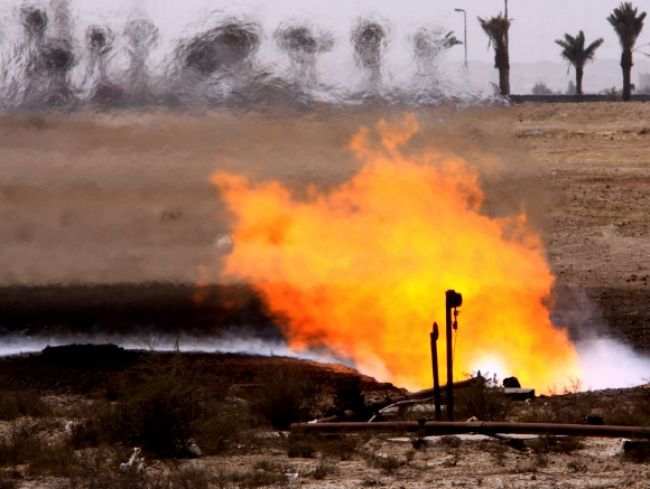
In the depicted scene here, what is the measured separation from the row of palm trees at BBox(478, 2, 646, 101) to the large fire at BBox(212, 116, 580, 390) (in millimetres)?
6633

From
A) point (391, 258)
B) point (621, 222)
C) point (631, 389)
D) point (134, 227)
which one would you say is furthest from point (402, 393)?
point (621, 222)

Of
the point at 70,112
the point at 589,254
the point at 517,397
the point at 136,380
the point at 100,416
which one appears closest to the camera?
the point at 100,416

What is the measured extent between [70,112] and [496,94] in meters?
8.64

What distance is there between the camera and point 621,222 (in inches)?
1978

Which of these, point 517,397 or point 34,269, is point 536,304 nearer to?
point 517,397

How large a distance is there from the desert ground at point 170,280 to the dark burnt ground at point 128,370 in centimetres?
8

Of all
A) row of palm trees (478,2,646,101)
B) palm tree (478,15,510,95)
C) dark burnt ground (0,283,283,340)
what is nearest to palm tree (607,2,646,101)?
row of palm trees (478,2,646,101)

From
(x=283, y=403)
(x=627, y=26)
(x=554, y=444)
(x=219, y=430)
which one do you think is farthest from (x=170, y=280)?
(x=627, y=26)

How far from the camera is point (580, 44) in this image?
303ft

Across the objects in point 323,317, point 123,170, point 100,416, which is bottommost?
point 100,416

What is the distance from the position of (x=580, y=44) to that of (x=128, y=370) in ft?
219

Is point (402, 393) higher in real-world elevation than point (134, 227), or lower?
A: lower

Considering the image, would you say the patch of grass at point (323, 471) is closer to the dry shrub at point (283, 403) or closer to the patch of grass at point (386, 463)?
the patch of grass at point (386, 463)

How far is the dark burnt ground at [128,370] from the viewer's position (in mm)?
29109
